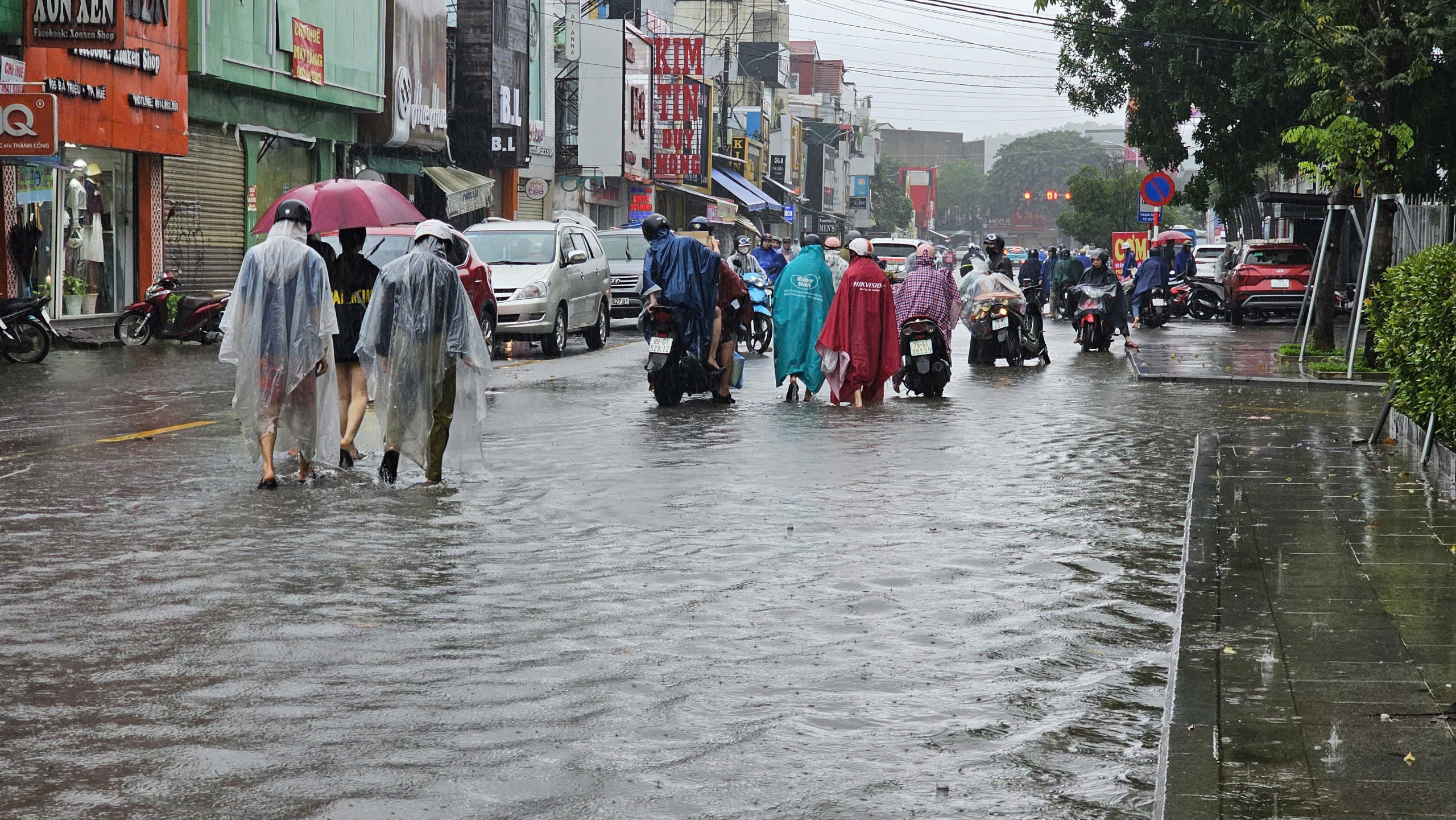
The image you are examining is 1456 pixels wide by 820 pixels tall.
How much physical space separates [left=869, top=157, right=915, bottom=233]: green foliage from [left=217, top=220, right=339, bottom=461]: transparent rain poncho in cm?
13626

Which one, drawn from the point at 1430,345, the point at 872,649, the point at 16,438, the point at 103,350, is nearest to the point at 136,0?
the point at 103,350

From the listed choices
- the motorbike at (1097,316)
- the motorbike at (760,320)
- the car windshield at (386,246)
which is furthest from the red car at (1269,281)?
the car windshield at (386,246)

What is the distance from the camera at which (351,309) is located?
11891 millimetres

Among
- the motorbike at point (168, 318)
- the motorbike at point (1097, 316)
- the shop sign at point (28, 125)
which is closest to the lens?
the shop sign at point (28, 125)

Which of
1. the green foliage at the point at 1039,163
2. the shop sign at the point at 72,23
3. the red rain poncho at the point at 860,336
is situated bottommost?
the red rain poncho at the point at 860,336

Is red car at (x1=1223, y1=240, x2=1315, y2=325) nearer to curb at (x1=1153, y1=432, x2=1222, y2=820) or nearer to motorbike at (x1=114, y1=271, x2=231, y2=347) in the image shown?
motorbike at (x1=114, y1=271, x2=231, y2=347)

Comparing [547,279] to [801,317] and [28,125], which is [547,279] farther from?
[801,317]

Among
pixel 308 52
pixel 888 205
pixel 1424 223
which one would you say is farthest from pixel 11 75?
pixel 888 205

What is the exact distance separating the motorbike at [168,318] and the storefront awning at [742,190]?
54074 mm

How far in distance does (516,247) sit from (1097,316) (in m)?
8.22

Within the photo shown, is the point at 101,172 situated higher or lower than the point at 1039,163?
lower

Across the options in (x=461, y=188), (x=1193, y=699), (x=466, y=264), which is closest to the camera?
(x=1193, y=699)

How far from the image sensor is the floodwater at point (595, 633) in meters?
4.71

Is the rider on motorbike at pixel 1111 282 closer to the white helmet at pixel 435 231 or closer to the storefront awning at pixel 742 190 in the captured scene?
the white helmet at pixel 435 231
